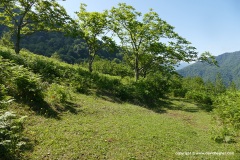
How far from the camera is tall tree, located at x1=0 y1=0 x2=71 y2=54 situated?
27.8 m

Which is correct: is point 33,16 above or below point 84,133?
above

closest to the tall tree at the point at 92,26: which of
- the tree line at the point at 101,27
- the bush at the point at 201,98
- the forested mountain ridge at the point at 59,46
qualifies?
the tree line at the point at 101,27

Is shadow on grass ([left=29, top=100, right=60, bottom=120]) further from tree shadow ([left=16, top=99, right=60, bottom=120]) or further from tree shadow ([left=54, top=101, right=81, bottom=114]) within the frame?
tree shadow ([left=54, top=101, right=81, bottom=114])

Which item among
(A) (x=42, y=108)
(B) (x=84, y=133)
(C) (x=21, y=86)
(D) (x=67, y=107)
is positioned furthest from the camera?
(D) (x=67, y=107)

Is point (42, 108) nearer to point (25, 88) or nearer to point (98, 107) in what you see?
point (25, 88)

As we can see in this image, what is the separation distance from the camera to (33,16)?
28969mm

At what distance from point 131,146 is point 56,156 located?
381 cm

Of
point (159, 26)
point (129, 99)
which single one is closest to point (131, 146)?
point (129, 99)

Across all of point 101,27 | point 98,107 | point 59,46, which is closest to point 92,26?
point 101,27

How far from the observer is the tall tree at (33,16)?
27.8 meters

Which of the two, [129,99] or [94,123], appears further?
[129,99]

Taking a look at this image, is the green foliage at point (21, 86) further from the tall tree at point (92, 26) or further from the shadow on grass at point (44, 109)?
the tall tree at point (92, 26)

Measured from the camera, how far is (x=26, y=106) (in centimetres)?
1302

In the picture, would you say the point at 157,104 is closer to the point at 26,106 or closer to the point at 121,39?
the point at 121,39
